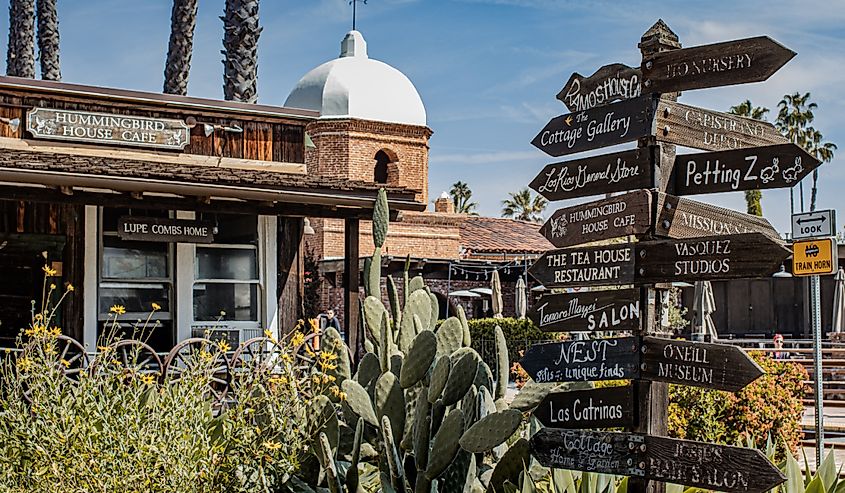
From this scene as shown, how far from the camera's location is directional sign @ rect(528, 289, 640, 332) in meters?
5.01

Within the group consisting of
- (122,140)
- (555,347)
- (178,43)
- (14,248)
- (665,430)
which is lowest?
(665,430)

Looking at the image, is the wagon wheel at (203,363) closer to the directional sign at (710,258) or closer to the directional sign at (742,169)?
the directional sign at (710,258)

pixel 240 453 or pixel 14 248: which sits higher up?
pixel 14 248

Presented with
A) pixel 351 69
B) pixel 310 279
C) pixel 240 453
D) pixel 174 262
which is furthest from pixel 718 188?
pixel 351 69

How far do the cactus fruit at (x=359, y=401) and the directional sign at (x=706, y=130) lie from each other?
207 cm

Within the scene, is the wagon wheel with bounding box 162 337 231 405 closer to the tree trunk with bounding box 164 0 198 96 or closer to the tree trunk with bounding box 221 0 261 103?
the tree trunk with bounding box 221 0 261 103

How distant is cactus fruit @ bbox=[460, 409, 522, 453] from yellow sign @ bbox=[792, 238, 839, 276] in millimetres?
6241

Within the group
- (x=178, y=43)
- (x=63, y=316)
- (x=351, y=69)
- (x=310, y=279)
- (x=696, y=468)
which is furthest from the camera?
(x=351, y=69)

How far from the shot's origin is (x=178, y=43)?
19422 mm

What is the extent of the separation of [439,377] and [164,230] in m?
7.46

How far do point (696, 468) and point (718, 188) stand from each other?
52.1 inches

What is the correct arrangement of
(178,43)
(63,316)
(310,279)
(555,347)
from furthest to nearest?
(310,279) → (178,43) → (63,316) → (555,347)

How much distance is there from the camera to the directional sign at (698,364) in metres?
4.47

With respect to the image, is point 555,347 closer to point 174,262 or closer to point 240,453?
point 240,453
